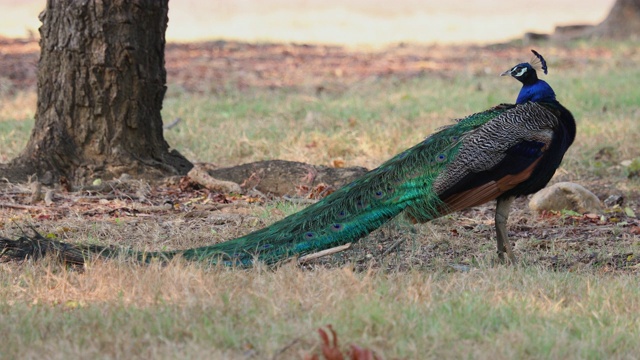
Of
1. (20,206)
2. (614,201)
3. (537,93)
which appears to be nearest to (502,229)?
(537,93)

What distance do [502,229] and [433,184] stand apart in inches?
20.6

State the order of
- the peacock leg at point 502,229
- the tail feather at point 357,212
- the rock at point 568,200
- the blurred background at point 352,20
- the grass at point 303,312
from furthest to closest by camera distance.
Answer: the blurred background at point 352,20
the rock at point 568,200
the peacock leg at point 502,229
the tail feather at point 357,212
the grass at point 303,312

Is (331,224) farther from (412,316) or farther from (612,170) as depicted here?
(612,170)

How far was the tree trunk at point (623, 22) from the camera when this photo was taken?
16281mm

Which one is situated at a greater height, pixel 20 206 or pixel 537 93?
pixel 537 93

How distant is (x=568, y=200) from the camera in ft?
21.6

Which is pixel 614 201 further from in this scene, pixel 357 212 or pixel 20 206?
pixel 20 206

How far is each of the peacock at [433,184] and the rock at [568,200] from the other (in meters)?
1.34

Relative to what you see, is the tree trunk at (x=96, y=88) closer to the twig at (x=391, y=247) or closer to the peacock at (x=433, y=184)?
the peacock at (x=433, y=184)

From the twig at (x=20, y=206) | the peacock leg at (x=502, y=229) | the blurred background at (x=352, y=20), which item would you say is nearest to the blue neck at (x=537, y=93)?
the peacock leg at (x=502, y=229)

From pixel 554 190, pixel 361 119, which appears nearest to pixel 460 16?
pixel 361 119

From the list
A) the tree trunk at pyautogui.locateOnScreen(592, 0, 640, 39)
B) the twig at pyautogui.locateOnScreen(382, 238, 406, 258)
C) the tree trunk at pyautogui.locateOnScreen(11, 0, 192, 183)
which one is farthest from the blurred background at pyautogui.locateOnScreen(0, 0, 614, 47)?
the twig at pyautogui.locateOnScreen(382, 238, 406, 258)

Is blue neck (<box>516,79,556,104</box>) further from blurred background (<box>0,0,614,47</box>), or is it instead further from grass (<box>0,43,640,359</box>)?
blurred background (<box>0,0,614,47</box>)

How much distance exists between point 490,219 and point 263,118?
Answer: 3578 mm
